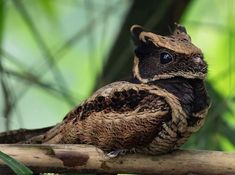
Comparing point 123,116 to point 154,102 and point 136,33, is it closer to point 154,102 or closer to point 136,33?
point 154,102

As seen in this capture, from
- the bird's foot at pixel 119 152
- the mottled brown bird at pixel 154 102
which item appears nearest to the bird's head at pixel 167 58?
the mottled brown bird at pixel 154 102

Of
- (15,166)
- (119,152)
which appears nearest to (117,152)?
(119,152)

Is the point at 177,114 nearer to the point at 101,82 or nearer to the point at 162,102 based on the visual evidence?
the point at 162,102

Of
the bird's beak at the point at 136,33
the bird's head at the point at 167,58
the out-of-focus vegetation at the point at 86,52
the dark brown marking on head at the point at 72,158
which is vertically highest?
the out-of-focus vegetation at the point at 86,52

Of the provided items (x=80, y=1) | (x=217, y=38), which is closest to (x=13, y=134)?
(x=80, y=1)

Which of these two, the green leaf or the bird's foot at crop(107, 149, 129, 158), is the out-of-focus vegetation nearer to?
the bird's foot at crop(107, 149, 129, 158)

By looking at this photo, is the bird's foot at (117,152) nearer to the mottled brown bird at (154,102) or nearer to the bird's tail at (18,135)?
the mottled brown bird at (154,102)

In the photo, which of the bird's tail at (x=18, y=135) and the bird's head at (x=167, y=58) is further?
the bird's tail at (x=18, y=135)
